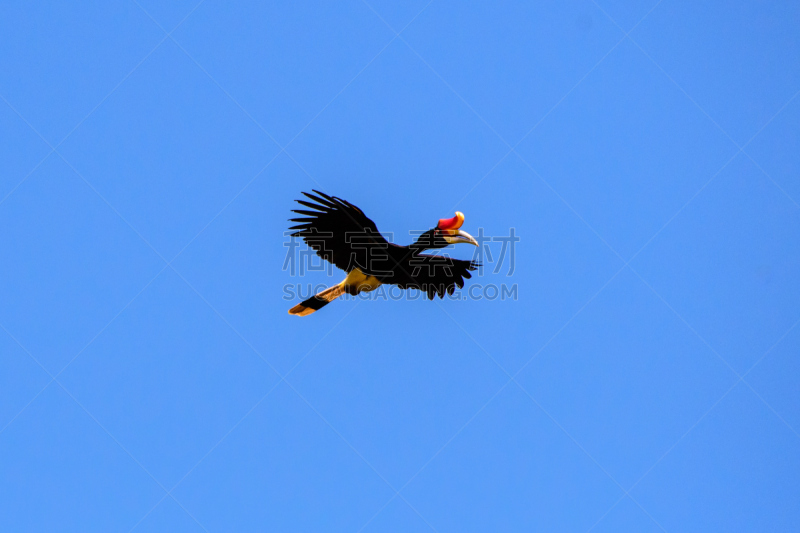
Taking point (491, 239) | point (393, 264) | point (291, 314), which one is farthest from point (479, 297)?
point (291, 314)

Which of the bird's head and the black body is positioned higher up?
the bird's head

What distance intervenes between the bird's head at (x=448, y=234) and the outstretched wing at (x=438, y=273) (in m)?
0.93

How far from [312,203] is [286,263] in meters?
2.37

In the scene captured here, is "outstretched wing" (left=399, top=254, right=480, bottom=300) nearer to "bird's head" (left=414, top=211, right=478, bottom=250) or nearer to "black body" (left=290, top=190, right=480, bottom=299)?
"black body" (left=290, top=190, right=480, bottom=299)

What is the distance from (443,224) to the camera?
468 inches

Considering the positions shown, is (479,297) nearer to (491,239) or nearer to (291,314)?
(491,239)

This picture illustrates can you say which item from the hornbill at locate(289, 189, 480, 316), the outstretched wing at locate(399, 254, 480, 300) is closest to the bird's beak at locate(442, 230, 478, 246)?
the hornbill at locate(289, 189, 480, 316)

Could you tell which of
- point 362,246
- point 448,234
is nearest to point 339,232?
point 362,246

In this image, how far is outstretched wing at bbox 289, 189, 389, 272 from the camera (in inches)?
462

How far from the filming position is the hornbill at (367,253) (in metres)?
11.8

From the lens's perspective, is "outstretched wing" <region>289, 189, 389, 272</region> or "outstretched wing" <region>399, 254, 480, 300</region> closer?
"outstretched wing" <region>289, 189, 389, 272</region>

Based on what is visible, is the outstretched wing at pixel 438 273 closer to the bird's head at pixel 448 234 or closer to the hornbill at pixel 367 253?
the hornbill at pixel 367 253

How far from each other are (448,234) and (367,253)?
1.43 m

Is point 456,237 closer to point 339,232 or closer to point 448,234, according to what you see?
point 448,234
